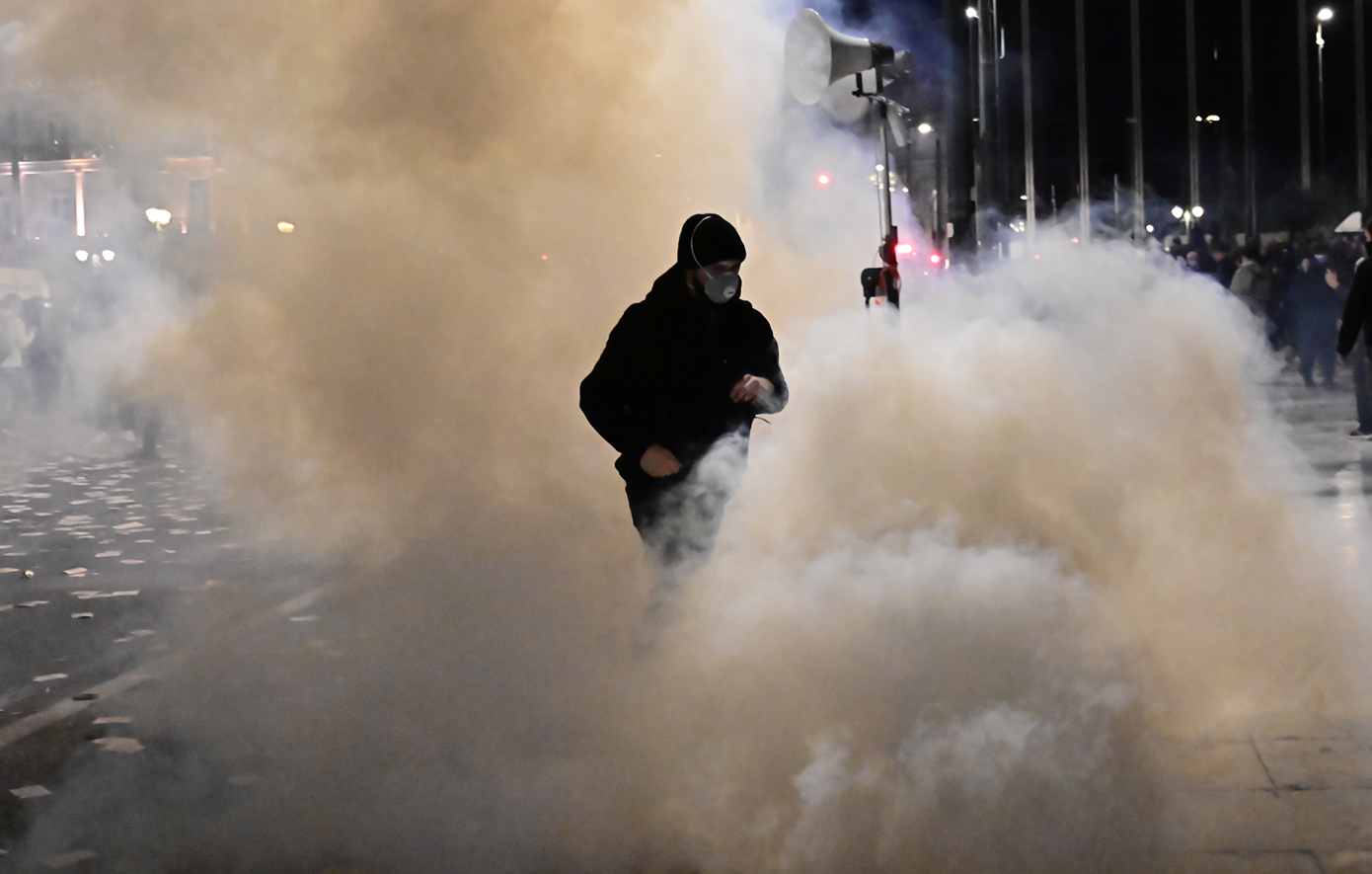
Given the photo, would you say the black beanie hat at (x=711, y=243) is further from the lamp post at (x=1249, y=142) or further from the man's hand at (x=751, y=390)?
the lamp post at (x=1249, y=142)

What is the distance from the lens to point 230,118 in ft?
20.7

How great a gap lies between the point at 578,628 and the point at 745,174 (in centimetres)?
394

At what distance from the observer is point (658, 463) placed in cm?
405

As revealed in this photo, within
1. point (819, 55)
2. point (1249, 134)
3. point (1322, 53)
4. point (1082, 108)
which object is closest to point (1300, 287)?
point (819, 55)

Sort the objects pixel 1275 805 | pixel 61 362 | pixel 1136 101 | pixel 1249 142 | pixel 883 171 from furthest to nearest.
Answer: pixel 1136 101, pixel 1249 142, pixel 61 362, pixel 883 171, pixel 1275 805

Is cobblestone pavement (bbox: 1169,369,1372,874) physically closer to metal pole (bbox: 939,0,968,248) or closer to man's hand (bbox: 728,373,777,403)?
man's hand (bbox: 728,373,777,403)

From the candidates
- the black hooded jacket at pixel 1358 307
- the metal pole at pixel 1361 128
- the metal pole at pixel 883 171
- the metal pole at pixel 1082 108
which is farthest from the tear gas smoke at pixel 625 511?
the metal pole at pixel 1082 108

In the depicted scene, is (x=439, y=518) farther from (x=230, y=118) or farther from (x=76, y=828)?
(x=76, y=828)

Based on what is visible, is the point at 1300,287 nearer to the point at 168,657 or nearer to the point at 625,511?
the point at 625,511

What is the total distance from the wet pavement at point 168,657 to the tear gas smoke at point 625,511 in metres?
0.14

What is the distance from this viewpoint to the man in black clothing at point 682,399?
13.6 feet

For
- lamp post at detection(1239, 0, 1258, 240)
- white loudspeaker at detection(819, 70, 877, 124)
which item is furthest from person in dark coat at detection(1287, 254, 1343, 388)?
lamp post at detection(1239, 0, 1258, 240)

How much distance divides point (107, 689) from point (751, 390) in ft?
8.23

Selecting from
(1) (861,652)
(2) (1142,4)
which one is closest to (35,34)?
(1) (861,652)
